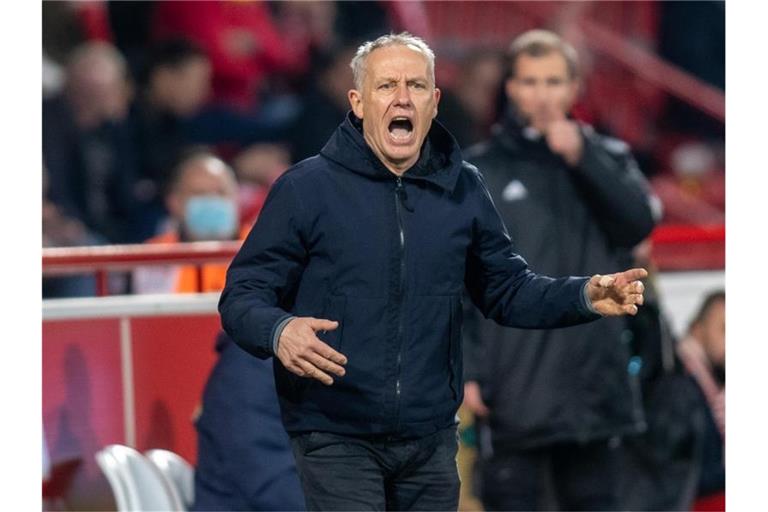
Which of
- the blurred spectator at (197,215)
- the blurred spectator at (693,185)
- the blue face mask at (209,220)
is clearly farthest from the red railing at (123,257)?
the blurred spectator at (693,185)

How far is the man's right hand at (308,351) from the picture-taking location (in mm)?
3775

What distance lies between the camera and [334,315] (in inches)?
161

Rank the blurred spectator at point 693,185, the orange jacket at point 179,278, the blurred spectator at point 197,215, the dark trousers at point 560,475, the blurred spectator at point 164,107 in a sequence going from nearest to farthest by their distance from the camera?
the dark trousers at point 560,475
the orange jacket at point 179,278
the blurred spectator at point 197,215
the blurred spectator at point 164,107
the blurred spectator at point 693,185

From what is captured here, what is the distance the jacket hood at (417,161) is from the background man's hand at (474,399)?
210 cm

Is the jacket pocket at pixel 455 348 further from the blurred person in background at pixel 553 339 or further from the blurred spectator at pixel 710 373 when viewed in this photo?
the blurred spectator at pixel 710 373

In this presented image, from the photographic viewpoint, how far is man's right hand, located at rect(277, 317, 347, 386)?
12.4 feet

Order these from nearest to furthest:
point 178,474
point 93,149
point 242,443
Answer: point 242,443 < point 178,474 < point 93,149

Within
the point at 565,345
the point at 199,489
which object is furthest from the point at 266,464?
the point at 565,345

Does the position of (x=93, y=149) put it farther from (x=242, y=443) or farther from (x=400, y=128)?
(x=400, y=128)

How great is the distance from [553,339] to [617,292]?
2.24 m

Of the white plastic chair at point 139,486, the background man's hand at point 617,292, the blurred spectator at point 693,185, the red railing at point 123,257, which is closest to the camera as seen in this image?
the background man's hand at point 617,292

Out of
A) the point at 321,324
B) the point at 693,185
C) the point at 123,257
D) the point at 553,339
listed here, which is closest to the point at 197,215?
the point at 123,257

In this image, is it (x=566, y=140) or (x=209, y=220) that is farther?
(x=209, y=220)
